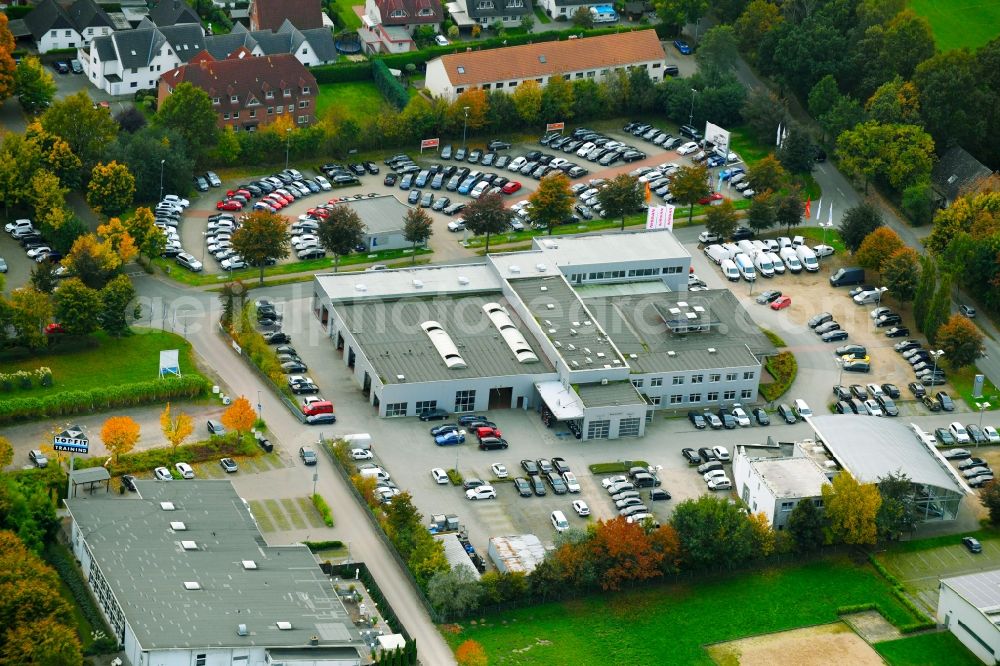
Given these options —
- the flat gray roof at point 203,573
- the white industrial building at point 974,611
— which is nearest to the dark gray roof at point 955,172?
the white industrial building at point 974,611

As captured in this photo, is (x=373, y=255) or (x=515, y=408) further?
(x=373, y=255)

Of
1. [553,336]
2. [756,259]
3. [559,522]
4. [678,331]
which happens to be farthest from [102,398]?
[756,259]

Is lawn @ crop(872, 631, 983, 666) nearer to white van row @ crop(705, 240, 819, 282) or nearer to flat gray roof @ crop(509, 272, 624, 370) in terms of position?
flat gray roof @ crop(509, 272, 624, 370)

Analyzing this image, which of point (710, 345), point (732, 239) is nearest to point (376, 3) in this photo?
point (732, 239)

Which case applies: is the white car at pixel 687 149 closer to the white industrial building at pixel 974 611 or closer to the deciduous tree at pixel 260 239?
the deciduous tree at pixel 260 239

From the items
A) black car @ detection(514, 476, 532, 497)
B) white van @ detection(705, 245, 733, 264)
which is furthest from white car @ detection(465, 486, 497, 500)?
white van @ detection(705, 245, 733, 264)

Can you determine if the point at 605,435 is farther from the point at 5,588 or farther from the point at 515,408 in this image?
the point at 5,588

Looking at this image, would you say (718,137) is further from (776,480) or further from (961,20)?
(776,480)

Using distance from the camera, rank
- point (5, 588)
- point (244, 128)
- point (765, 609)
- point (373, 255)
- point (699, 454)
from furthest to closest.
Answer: point (244, 128) → point (373, 255) → point (699, 454) → point (765, 609) → point (5, 588)

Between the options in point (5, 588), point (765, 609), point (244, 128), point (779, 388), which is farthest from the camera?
point (244, 128)
